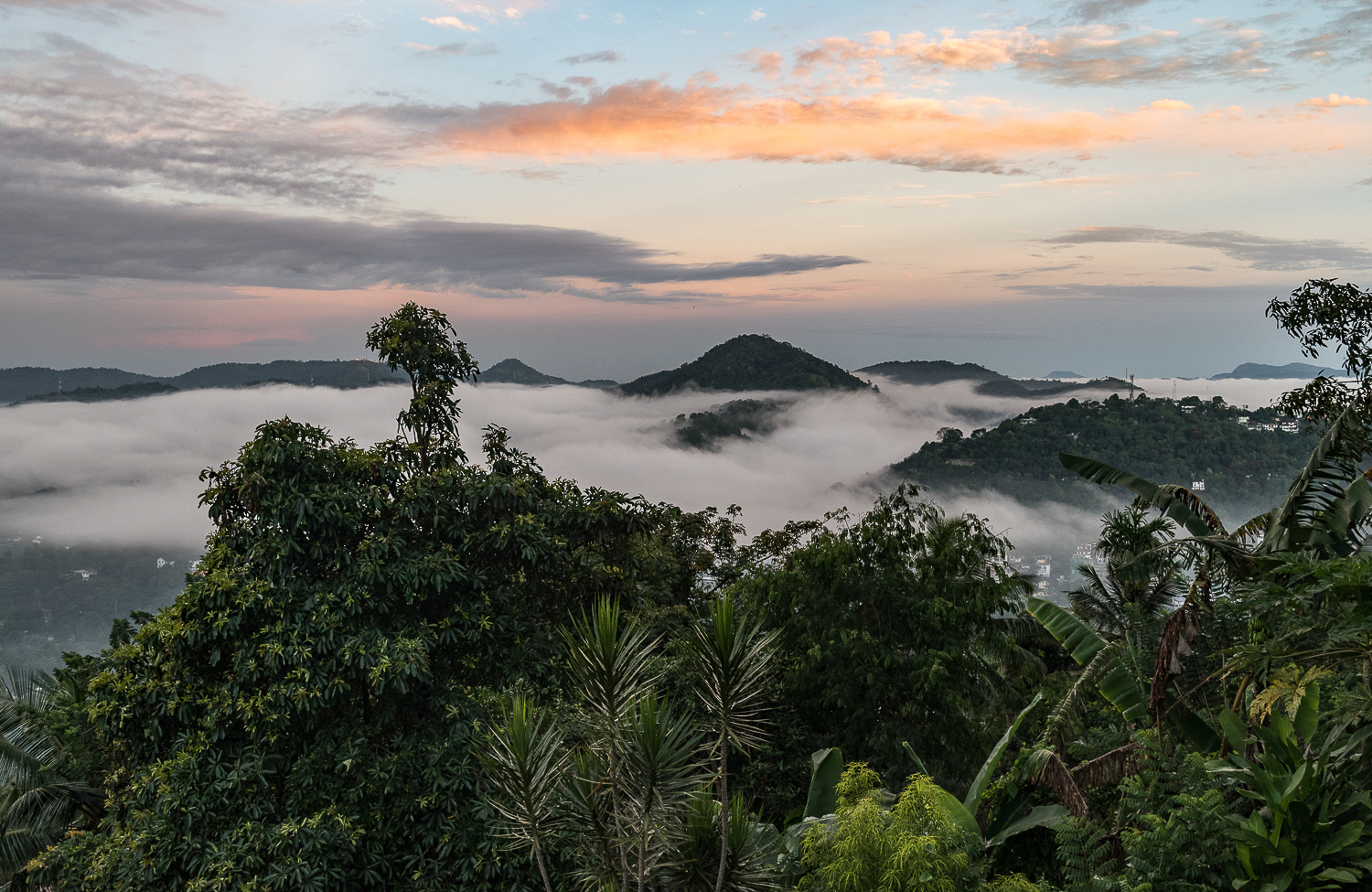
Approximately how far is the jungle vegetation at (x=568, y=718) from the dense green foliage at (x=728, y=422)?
99542 mm

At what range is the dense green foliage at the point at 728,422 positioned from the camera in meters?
112

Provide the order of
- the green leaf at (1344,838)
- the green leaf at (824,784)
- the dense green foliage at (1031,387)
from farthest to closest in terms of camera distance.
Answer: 1. the dense green foliage at (1031,387)
2. the green leaf at (824,784)
3. the green leaf at (1344,838)

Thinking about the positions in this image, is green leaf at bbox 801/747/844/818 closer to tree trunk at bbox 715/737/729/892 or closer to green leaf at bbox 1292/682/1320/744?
tree trunk at bbox 715/737/729/892

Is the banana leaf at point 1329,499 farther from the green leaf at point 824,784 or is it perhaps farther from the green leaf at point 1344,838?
the green leaf at point 824,784

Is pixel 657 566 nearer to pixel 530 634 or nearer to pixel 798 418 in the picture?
pixel 530 634

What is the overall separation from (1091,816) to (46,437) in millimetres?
198293

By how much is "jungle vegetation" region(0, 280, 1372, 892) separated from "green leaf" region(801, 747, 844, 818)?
0.04 metres

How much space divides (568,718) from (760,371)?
126m

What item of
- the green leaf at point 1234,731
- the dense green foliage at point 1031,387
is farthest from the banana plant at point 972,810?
the dense green foliage at point 1031,387

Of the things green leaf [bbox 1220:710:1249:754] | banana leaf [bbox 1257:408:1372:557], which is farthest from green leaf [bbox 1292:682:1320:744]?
banana leaf [bbox 1257:408:1372:557]

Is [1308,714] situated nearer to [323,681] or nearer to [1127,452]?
[323,681]

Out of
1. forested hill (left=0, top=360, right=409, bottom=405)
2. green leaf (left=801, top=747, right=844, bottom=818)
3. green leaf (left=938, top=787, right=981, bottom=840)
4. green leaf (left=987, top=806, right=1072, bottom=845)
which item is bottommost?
green leaf (left=801, top=747, right=844, bottom=818)

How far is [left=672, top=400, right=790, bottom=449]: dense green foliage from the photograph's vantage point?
112m

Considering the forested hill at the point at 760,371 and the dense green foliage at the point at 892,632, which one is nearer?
the dense green foliage at the point at 892,632
